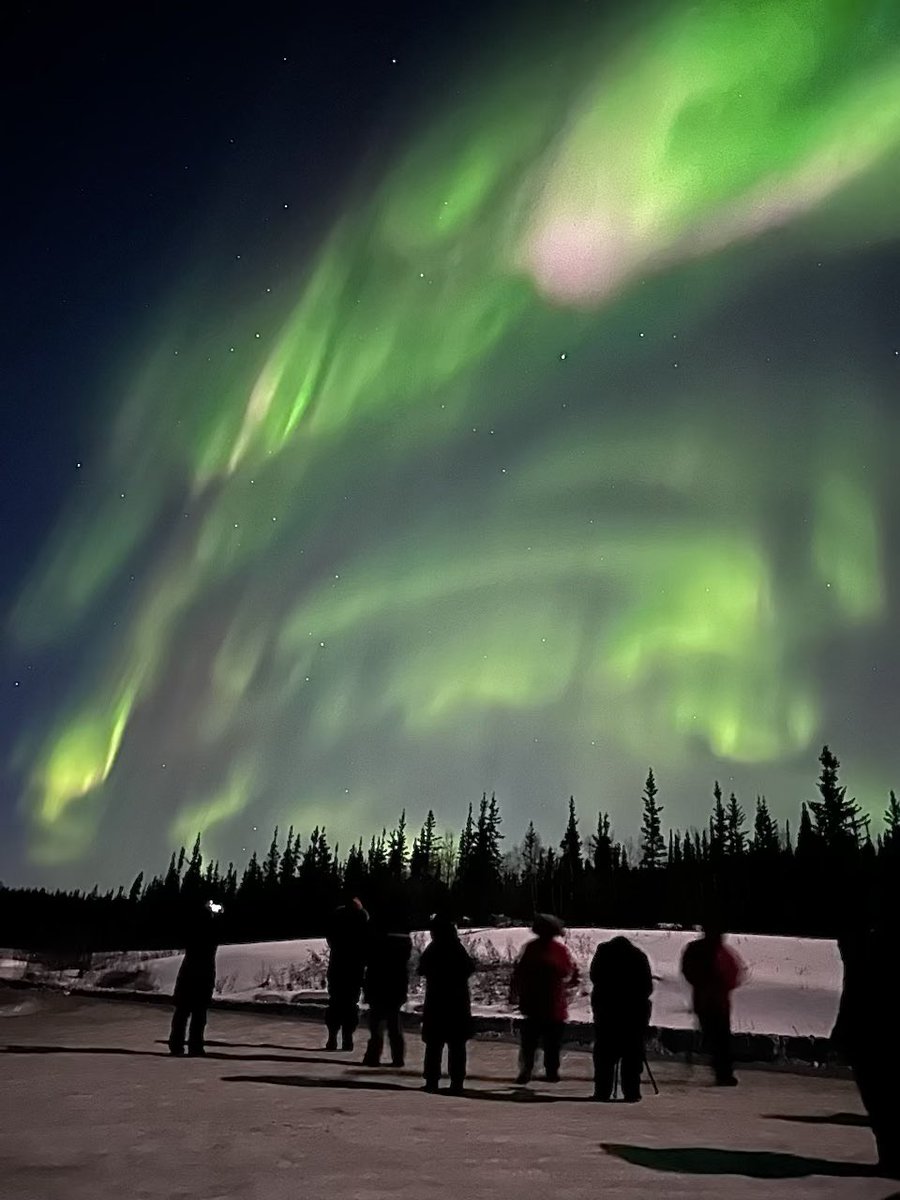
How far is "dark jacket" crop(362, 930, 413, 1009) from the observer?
1123cm

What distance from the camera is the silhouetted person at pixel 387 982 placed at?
11172mm

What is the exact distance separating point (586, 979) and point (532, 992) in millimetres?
11185

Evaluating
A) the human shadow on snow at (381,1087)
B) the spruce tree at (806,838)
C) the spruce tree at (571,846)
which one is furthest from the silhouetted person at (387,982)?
the spruce tree at (571,846)

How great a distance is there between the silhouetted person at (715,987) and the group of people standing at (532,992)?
1 cm

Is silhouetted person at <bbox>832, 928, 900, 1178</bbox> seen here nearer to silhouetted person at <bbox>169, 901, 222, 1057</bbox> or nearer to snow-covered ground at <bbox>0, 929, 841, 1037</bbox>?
silhouetted person at <bbox>169, 901, 222, 1057</bbox>

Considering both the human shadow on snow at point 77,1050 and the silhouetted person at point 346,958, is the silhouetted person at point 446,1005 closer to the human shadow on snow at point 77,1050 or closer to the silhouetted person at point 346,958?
the silhouetted person at point 346,958

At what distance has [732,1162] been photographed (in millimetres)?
5891

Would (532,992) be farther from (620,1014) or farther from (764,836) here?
(764,836)

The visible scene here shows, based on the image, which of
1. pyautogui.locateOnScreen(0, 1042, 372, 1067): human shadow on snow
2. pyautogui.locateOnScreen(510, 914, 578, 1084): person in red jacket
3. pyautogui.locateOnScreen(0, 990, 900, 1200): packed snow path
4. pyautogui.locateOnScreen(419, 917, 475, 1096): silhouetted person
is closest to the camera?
pyautogui.locateOnScreen(0, 990, 900, 1200): packed snow path

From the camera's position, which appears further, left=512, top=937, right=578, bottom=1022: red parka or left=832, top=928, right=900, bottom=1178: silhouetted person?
left=512, top=937, right=578, bottom=1022: red parka

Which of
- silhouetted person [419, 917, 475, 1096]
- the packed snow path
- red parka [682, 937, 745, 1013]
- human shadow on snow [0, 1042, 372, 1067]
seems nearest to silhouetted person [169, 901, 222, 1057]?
human shadow on snow [0, 1042, 372, 1067]

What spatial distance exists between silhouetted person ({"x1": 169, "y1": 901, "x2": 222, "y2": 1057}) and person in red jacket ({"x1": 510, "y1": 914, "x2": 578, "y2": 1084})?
368 centimetres

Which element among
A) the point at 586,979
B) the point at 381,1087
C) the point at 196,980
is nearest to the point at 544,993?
the point at 381,1087

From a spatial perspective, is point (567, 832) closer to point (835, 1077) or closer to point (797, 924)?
point (797, 924)
